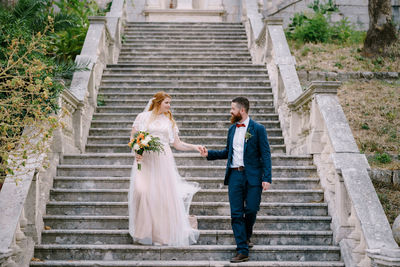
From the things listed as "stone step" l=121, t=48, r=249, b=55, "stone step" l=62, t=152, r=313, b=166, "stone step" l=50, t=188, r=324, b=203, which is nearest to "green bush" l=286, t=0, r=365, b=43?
"stone step" l=121, t=48, r=249, b=55

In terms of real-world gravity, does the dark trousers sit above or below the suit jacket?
below

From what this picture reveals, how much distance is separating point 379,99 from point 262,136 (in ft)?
18.3

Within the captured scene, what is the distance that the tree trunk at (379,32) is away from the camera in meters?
12.4

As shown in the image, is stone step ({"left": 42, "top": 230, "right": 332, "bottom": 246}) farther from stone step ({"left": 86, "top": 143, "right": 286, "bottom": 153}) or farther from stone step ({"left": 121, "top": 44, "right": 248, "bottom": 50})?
stone step ({"left": 121, "top": 44, "right": 248, "bottom": 50})

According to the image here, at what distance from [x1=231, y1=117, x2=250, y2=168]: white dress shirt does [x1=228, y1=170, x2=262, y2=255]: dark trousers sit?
0.11 meters

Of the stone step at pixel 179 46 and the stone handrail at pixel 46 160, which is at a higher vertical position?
the stone step at pixel 179 46

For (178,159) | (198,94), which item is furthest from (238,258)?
(198,94)

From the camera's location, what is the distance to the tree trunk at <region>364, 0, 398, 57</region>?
40.7 ft

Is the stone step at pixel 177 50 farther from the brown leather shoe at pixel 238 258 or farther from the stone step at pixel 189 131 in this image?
the brown leather shoe at pixel 238 258

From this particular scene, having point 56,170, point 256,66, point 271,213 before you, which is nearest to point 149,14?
point 256,66

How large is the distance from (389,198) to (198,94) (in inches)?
170

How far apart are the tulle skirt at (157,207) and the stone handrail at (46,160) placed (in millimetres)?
1095

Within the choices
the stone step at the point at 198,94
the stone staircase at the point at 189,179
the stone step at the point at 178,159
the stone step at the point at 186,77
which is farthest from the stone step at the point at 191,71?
the stone step at the point at 178,159

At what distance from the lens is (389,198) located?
669cm
